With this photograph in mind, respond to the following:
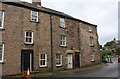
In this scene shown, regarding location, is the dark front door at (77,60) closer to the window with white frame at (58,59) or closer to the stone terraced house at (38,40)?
the stone terraced house at (38,40)

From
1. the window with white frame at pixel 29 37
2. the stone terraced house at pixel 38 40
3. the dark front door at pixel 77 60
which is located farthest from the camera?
the dark front door at pixel 77 60

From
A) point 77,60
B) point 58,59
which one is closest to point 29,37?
point 58,59

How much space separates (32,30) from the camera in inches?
696

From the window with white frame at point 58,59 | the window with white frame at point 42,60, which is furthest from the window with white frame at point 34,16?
the window with white frame at point 58,59

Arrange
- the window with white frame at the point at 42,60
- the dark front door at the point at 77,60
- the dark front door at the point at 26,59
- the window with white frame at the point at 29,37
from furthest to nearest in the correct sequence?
the dark front door at the point at 77,60 < the window with white frame at the point at 42,60 < the window with white frame at the point at 29,37 < the dark front door at the point at 26,59

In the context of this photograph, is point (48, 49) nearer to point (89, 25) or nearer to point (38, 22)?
point (38, 22)

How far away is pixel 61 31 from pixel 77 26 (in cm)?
421

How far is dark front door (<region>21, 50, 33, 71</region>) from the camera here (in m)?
A: 16.3

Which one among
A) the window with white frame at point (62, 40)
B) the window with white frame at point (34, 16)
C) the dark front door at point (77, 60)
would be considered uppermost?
the window with white frame at point (34, 16)

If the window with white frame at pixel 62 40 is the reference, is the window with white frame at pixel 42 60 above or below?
A: below

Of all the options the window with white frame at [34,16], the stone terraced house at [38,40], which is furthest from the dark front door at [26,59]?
the window with white frame at [34,16]

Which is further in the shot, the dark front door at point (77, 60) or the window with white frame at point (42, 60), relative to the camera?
the dark front door at point (77, 60)

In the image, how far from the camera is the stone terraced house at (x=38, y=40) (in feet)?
51.1

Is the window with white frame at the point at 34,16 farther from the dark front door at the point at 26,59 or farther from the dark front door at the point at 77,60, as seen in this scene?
the dark front door at the point at 77,60
